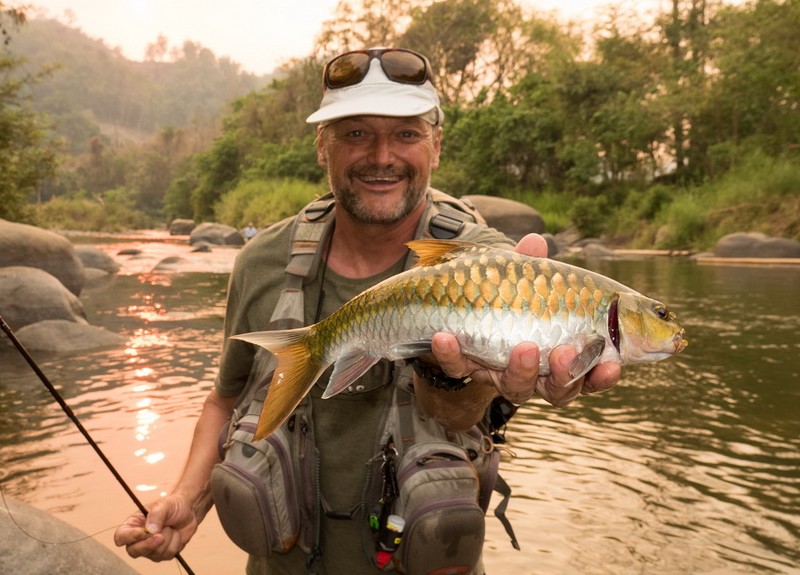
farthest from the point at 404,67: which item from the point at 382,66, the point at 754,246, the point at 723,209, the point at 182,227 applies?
the point at 182,227

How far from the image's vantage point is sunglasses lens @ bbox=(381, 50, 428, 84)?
327cm

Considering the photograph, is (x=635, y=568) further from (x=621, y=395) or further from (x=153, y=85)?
(x=153, y=85)

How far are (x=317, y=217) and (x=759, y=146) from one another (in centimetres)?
3200

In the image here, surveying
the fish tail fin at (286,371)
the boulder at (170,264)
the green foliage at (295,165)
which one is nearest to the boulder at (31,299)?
the fish tail fin at (286,371)

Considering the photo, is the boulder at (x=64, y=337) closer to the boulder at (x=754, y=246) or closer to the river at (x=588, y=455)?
the river at (x=588, y=455)

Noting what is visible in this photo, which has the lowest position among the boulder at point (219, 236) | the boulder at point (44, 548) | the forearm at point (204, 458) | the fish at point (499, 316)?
the boulder at point (219, 236)

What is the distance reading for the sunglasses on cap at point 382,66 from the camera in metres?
3.29

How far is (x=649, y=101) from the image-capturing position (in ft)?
111

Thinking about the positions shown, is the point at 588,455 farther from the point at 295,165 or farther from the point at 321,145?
the point at 295,165

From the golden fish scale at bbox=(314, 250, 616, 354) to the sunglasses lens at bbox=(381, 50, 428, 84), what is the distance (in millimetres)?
1093

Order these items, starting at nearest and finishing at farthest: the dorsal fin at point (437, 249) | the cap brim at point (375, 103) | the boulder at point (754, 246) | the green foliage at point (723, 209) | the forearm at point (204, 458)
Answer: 1. the dorsal fin at point (437, 249)
2. the cap brim at point (375, 103)
3. the forearm at point (204, 458)
4. the boulder at point (754, 246)
5. the green foliage at point (723, 209)

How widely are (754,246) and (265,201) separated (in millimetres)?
24976

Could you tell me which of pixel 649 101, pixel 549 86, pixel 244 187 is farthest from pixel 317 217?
pixel 244 187

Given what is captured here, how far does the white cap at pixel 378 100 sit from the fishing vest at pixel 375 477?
462 millimetres
